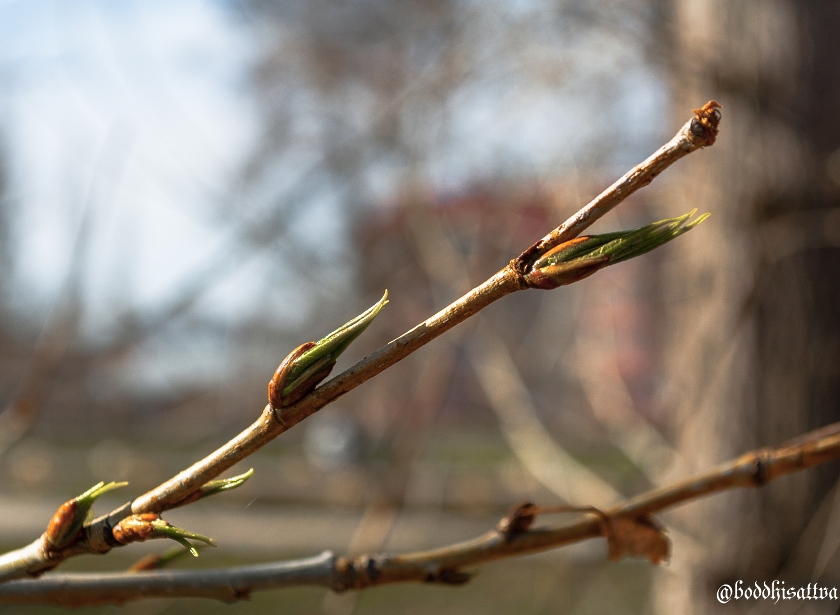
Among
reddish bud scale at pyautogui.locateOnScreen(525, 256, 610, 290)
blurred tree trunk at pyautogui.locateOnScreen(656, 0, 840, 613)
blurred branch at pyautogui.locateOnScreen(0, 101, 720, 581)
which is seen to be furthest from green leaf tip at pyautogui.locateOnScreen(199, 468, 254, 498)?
blurred tree trunk at pyautogui.locateOnScreen(656, 0, 840, 613)

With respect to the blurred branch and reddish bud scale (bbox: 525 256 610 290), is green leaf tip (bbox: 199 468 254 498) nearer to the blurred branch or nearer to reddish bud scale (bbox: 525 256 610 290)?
the blurred branch

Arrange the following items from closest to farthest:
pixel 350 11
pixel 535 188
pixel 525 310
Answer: pixel 535 188 < pixel 350 11 < pixel 525 310

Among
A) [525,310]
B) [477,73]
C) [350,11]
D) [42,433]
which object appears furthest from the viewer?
[42,433]

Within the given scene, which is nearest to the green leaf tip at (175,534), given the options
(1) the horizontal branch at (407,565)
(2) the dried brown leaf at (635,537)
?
(1) the horizontal branch at (407,565)

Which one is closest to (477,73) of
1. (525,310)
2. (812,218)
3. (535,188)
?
(535,188)

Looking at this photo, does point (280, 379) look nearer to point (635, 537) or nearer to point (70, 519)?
point (70, 519)

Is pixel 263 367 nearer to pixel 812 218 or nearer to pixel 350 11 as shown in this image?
pixel 350 11
